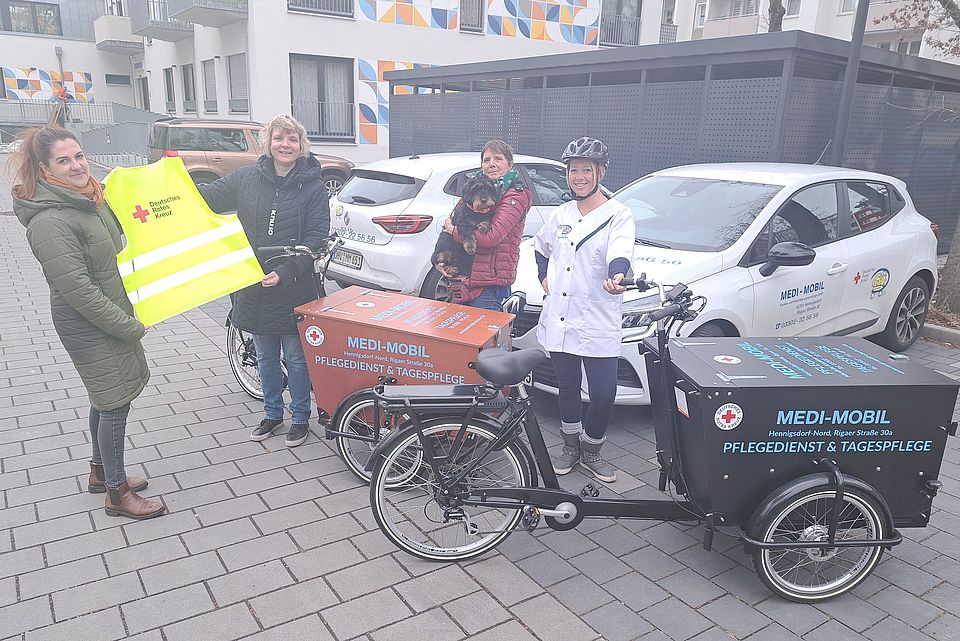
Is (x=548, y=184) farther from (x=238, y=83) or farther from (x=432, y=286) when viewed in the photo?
(x=238, y=83)

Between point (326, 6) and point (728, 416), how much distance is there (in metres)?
20.7

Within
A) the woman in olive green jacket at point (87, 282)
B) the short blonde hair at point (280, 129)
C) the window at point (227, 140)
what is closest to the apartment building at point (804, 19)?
the window at point (227, 140)

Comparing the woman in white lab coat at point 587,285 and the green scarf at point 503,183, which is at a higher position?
the green scarf at point 503,183

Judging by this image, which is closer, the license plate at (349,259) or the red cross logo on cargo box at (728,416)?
the red cross logo on cargo box at (728,416)

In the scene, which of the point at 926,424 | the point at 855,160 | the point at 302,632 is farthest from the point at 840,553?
the point at 855,160

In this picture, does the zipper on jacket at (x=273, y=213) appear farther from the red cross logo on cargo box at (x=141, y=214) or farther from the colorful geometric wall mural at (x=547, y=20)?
the colorful geometric wall mural at (x=547, y=20)

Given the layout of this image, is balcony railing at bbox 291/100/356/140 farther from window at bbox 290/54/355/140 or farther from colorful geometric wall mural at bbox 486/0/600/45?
colorful geometric wall mural at bbox 486/0/600/45

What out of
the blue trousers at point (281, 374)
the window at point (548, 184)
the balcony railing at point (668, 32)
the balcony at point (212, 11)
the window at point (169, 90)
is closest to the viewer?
the blue trousers at point (281, 374)

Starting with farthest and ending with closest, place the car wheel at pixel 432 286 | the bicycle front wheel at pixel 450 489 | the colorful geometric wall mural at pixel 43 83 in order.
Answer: the colorful geometric wall mural at pixel 43 83 → the car wheel at pixel 432 286 → the bicycle front wheel at pixel 450 489

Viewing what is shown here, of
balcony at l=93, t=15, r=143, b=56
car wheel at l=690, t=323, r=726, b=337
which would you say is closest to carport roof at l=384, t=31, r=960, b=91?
car wheel at l=690, t=323, r=726, b=337

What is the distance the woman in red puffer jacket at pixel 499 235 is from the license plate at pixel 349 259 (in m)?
2.14

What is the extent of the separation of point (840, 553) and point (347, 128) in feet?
66.1

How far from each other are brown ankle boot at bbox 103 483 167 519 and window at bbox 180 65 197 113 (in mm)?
25160

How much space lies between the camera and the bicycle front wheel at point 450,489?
316cm
